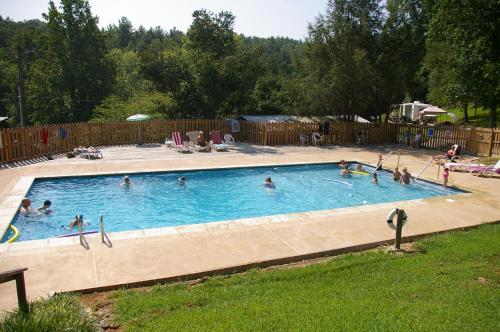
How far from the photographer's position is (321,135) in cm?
2366

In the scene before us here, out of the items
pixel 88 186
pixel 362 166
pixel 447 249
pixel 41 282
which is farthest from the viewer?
pixel 362 166

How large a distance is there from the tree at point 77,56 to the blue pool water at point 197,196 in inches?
1325

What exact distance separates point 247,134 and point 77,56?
1134 inches

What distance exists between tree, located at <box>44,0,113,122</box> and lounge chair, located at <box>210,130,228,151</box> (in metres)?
27.7

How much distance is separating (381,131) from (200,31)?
54.7 feet

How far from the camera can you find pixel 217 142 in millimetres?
21906

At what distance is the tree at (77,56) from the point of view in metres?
42.6

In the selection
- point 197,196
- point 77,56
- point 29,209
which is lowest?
point 197,196

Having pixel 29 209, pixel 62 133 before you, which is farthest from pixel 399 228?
pixel 62 133

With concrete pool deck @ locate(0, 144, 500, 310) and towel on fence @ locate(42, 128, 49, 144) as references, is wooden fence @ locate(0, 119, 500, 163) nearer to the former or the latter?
towel on fence @ locate(42, 128, 49, 144)

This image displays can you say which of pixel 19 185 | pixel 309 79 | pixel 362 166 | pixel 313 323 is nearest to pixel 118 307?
pixel 313 323

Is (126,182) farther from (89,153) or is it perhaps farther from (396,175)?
(396,175)

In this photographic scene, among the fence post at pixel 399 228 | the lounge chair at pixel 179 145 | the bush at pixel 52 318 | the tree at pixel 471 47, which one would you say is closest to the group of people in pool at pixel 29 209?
the bush at pixel 52 318

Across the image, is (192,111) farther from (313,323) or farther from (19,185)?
(313,323)
